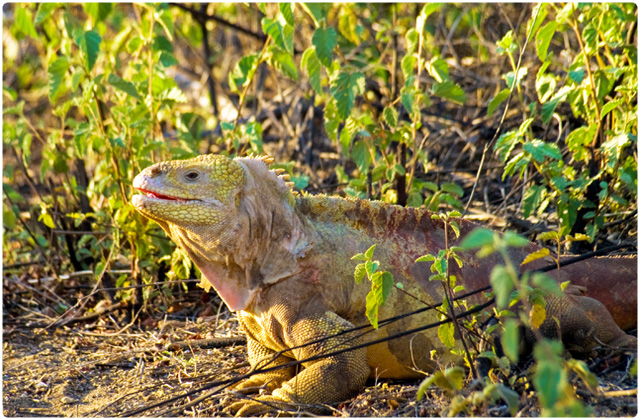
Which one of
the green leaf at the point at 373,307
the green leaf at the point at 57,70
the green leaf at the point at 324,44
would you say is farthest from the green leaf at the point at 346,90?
the green leaf at the point at 57,70

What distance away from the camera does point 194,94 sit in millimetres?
9680

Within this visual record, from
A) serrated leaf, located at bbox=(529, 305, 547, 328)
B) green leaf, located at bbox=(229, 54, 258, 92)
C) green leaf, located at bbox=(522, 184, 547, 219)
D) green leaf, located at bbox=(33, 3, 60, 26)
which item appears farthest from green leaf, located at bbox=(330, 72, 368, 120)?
green leaf, located at bbox=(33, 3, 60, 26)

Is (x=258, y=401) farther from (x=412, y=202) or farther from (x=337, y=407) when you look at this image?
(x=412, y=202)

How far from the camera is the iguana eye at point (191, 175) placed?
3.66m

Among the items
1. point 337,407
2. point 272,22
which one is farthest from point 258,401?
point 272,22

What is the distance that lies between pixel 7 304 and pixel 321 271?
3353 mm

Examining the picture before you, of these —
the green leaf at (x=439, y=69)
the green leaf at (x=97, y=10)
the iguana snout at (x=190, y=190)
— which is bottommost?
the iguana snout at (x=190, y=190)

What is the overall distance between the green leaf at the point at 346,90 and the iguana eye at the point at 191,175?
54.6 inches

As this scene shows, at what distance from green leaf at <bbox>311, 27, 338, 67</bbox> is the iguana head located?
43.8 inches

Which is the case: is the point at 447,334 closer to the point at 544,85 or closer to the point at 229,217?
the point at 229,217

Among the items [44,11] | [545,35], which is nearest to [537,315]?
[545,35]

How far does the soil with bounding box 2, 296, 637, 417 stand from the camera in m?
3.28

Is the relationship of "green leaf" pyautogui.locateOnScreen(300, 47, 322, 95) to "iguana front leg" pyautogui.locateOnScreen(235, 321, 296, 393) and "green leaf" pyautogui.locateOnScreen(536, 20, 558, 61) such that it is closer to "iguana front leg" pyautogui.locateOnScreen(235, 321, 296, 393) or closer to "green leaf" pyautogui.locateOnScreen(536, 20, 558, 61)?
"green leaf" pyautogui.locateOnScreen(536, 20, 558, 61)

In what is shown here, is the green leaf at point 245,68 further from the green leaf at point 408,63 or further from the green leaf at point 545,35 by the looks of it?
the green leaf at point 545,35
